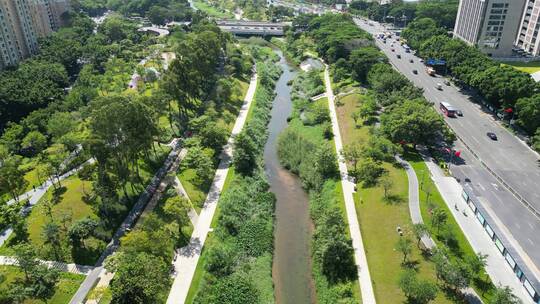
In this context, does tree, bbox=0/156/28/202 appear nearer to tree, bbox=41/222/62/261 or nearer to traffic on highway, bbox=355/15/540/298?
tree, bbox=41/222/62/261

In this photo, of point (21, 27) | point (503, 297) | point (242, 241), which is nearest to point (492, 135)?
point (503, 297)

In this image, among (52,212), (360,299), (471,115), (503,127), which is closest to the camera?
(360,299)

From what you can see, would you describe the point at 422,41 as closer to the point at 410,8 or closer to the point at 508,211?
the point at 410,8

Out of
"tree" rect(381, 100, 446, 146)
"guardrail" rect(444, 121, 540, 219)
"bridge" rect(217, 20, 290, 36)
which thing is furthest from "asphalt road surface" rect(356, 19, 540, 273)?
"bridge" rect(217, 20, 290, 36)

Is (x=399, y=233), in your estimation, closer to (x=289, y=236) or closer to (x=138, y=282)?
(x=289, y=236)

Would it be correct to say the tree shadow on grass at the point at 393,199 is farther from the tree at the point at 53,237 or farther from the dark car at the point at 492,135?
the tree at the point at 53,237

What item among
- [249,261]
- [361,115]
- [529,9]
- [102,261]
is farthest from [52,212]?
[529,9]
